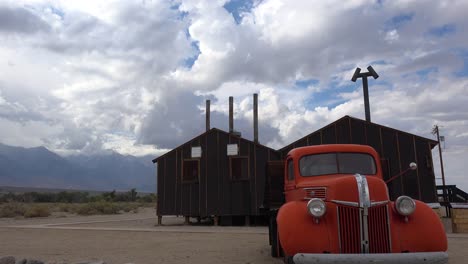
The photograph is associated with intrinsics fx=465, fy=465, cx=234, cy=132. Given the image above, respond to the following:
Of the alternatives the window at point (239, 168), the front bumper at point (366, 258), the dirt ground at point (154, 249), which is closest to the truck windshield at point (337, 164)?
the dirt ground at point (154, 249)

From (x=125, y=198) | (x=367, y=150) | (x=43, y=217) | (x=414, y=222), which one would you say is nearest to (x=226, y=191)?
(x=367, y=150)

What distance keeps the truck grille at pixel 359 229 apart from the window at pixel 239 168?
607 inches

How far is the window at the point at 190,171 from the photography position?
23.6 metres

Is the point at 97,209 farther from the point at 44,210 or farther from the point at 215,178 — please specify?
the point at 215,178

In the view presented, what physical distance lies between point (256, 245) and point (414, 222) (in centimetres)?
726

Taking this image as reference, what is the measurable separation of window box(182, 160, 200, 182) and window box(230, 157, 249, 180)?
1.91 metres

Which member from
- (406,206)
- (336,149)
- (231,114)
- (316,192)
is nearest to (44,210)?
(231,114)

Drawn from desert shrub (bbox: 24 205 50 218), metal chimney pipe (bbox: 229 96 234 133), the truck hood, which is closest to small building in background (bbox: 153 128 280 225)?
metal chimney pipe (bbox: 229 96 234 133)

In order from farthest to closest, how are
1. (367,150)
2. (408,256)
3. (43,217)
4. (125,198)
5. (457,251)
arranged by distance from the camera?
(125,198), (43,217), (457,251), (367,150), (408,256)

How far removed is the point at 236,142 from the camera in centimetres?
2292

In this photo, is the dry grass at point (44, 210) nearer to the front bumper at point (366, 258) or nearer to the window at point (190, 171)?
the window at point (190, 171)

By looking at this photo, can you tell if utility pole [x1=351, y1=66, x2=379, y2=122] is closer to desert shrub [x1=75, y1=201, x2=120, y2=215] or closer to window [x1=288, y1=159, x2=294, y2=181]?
window [x1=288, y1=159, x2=294, y2=181]

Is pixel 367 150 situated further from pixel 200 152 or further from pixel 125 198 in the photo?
pixel 125 198

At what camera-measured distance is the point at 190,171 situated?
77.7 feet
